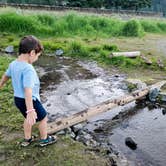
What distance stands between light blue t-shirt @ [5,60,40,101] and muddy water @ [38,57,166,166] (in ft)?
6.47

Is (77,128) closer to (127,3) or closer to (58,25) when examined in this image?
(58,25)

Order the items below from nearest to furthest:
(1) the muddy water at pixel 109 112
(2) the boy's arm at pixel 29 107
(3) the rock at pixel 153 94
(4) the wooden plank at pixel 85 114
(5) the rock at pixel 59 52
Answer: (2) the boy's arm at pixel 29 107
(4) the wooden plank at pixel 85 114
(1) the muddy water at pixel 109 112
(3) the rock at pixel 153 94
(5) the rock at pixel 59 52

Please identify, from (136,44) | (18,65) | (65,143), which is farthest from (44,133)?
(136,44)

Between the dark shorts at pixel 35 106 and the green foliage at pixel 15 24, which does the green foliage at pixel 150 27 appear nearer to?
the green foliage at pixel 15 24

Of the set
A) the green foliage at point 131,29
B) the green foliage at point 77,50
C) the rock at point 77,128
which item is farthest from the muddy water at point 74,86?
the green foliage at point 131,29

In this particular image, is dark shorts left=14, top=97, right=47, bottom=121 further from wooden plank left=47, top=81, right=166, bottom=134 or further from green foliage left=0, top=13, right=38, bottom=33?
green foliage left=0, top=13, right=38, bottom=33

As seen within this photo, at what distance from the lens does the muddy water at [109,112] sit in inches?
235

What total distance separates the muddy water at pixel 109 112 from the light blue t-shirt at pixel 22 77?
1.97 meters

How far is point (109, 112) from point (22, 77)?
3503 millimetres

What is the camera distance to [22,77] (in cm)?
465

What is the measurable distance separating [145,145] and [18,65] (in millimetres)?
2872

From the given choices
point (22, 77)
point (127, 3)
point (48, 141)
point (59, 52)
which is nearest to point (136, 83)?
point (48, 141)

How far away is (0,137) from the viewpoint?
18.4ft

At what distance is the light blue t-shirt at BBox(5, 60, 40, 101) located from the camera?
4562mm
